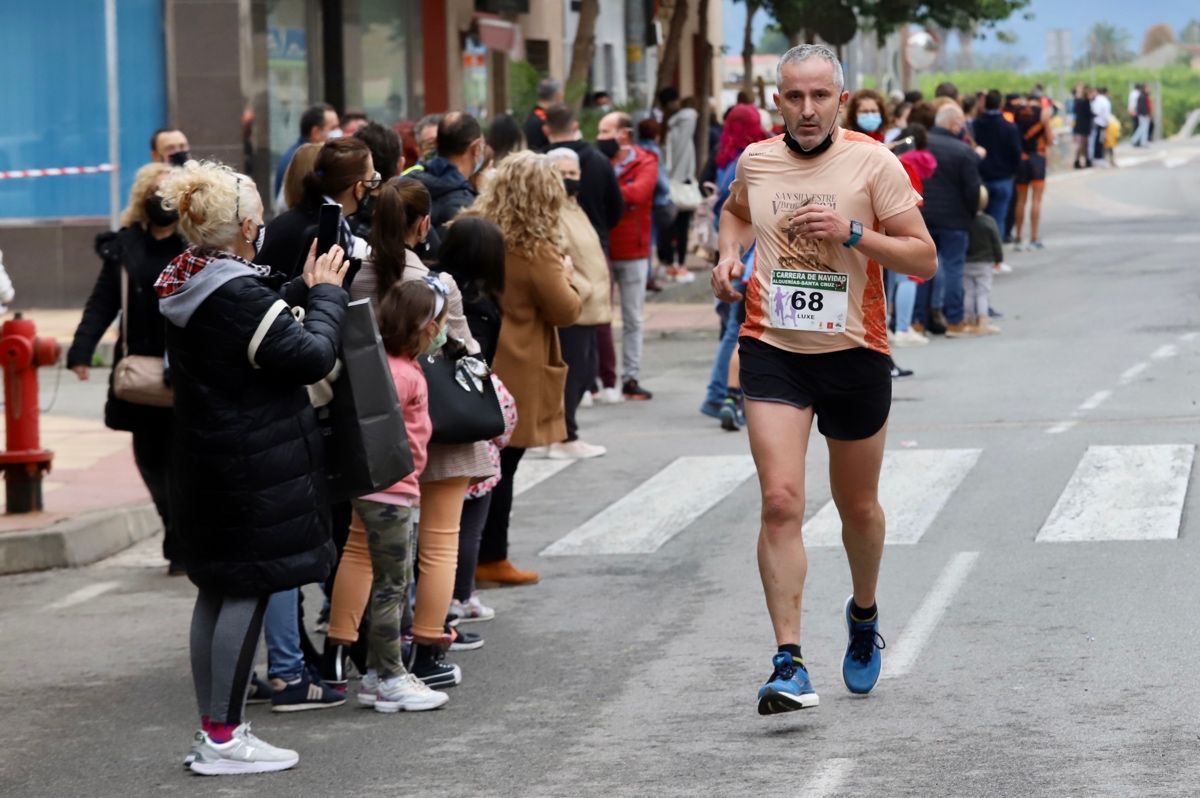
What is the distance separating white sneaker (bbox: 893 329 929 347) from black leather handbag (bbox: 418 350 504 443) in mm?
10181

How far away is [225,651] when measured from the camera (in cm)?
632

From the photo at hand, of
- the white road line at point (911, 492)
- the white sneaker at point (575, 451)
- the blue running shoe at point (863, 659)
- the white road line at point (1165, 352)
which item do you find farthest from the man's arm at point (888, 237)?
the white road line at point (1165, 352)

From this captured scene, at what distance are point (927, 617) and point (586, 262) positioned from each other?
178 inches

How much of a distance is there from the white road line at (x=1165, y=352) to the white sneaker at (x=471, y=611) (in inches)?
343

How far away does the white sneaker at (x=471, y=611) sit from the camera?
Result: 8.42 meters

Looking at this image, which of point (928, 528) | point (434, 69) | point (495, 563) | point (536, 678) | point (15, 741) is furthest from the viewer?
point (434, 69)

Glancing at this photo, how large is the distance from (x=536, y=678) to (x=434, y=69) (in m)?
22.5

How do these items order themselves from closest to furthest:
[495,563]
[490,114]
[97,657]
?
[97,657] → [495,563] → [490,114]

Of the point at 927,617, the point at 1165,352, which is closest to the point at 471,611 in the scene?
the point at 927,617

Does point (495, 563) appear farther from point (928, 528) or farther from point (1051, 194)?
point (1051, 194)

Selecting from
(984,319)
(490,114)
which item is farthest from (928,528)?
(490,114)

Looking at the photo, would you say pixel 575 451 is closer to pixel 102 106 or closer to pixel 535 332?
pixel 535 332

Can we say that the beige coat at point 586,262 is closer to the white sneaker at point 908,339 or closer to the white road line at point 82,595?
the white road line at point 82,595

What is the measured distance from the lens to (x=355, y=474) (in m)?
6.54
